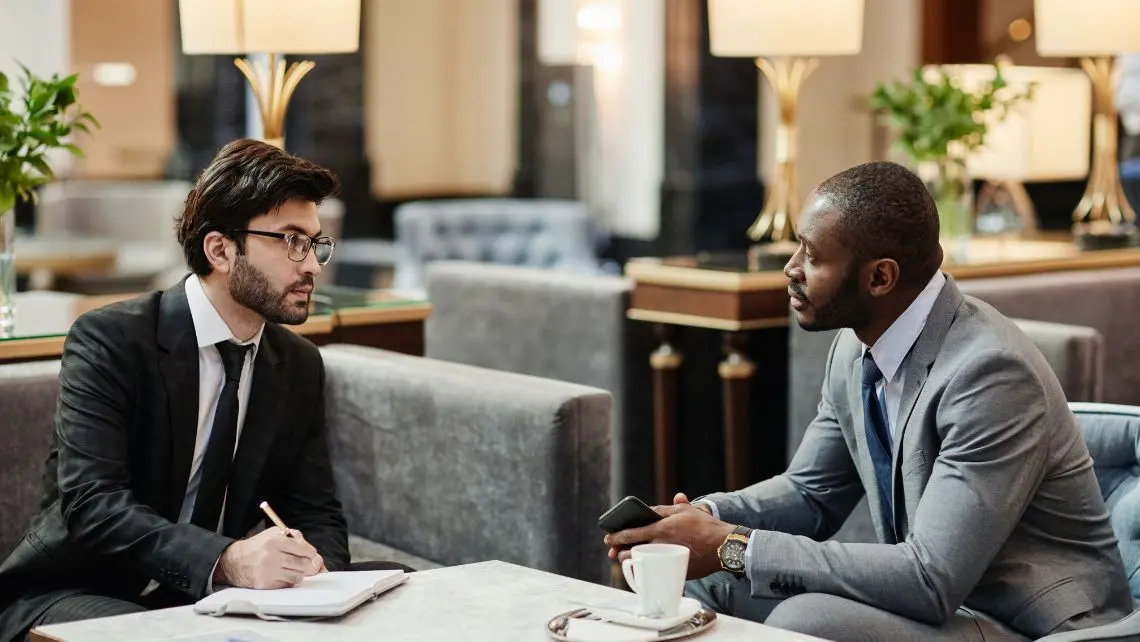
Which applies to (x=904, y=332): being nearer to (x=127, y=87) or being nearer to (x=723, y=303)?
(x=723, y=303)

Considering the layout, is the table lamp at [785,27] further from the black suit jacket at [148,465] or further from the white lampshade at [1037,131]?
the black suit jacket at [148,465]

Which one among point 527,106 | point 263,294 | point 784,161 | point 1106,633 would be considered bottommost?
point 1106,633

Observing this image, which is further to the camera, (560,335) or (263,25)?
(560,335)

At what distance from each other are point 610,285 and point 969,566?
2552 millimetres

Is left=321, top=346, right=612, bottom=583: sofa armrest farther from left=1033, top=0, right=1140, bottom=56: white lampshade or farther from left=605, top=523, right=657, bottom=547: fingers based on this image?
left=1033, top=0, right=1140, bottom=56: white lampshade

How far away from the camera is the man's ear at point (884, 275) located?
8.39ft

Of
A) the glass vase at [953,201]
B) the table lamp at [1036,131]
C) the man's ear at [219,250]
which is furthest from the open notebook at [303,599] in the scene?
the table lamp at [1036,131]

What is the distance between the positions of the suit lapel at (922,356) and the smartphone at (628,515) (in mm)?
400

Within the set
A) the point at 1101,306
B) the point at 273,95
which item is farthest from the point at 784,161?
the point at 273,95

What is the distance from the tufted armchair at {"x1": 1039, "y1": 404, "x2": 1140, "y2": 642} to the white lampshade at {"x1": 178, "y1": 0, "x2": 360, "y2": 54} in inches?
78.2

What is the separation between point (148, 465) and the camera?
2.78 metres

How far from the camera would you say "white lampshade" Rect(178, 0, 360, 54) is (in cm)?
393

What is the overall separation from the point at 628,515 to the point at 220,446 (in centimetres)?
77

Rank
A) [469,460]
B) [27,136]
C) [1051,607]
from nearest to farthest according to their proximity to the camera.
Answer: [1051,607]
[469,460]
[27,136]
